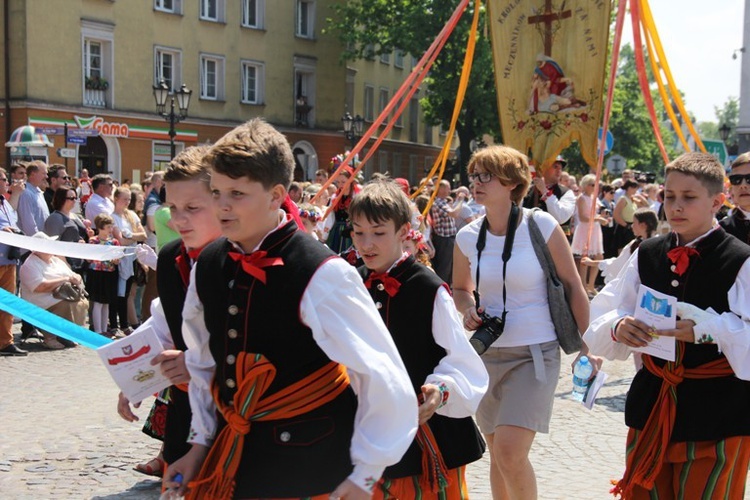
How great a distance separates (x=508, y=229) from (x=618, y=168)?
25808 millimetres

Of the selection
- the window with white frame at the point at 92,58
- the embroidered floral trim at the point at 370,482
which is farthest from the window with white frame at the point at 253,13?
the embroidered floral trim at the point at 370,482

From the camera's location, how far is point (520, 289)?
457cm

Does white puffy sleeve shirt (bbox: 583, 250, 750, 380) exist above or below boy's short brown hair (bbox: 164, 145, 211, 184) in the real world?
below

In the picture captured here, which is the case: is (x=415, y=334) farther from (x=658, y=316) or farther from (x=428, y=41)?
(x=428, y=41)

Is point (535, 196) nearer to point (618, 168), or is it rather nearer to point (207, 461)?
point (207, 461)

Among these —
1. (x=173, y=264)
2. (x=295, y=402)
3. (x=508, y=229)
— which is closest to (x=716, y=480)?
(x=508, y=229)

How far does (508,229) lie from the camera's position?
183 inches

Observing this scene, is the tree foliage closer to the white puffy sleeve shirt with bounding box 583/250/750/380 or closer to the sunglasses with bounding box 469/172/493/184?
the sunglasses with bounding box 469/172/493/184

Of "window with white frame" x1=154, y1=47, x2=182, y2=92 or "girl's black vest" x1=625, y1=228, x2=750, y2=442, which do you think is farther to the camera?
"window with white frame" x1=154, y1=47, x2=182, y2=92

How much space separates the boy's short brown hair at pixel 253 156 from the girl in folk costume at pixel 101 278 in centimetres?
832

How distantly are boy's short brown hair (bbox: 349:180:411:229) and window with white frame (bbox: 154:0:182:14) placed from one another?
2884cm

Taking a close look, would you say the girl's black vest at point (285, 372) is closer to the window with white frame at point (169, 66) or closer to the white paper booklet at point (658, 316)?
the white paper booklet at point (658, 316)

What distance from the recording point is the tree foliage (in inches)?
1473

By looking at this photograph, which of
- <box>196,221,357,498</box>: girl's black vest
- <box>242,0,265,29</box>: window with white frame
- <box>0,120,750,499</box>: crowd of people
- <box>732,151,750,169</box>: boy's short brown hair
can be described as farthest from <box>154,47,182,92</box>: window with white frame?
<box>196,221,357,498</box>: girl's black vest
